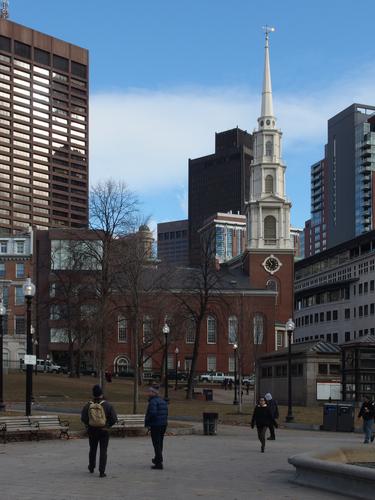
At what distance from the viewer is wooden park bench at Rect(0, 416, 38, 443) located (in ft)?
88.5

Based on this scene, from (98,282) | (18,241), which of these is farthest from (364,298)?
(98,282)

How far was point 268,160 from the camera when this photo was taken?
116 m

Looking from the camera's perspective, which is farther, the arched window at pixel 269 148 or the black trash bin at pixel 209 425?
the arched window at pixel 269 148

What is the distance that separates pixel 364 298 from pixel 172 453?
101533 millimetres

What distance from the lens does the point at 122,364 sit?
4722 inches

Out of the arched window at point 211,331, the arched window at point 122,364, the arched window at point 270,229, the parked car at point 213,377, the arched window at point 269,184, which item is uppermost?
the arched window at point 269,184

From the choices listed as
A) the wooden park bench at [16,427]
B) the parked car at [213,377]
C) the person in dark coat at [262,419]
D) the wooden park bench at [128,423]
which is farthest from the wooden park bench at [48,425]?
the parked car at [213,377]

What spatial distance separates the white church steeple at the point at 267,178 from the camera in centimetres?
11631

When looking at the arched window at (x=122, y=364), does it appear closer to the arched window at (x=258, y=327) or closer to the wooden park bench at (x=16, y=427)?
the arched window at (x=258, y=327)

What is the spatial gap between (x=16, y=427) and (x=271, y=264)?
95.3m

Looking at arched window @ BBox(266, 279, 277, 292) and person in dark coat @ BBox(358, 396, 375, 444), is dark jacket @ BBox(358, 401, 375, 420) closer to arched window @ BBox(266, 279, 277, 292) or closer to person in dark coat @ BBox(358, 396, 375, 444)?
person in dark coat @ BBox(358, 396, 375, 444)

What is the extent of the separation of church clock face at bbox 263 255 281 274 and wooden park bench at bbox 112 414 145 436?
90.5m

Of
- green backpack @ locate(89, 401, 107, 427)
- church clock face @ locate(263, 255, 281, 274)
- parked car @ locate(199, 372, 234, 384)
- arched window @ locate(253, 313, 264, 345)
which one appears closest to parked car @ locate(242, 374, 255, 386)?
parked car @ locate(199, 372, 234, 384)

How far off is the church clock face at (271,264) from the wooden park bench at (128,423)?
297ft
